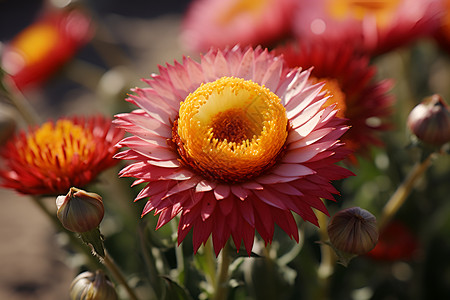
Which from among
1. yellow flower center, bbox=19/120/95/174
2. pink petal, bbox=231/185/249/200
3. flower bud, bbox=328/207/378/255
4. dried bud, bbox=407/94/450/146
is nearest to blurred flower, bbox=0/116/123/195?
yellow flower center, bbox=19/120/95/174

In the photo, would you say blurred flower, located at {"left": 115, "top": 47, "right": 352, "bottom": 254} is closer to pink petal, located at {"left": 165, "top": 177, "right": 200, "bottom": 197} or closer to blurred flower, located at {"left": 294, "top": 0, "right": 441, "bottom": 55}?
pink petal, located at {"left": 165, "top": 177, "right": 200, "bottom": 197}

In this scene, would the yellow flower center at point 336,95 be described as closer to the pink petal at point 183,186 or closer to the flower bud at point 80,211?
the pink petal at point 183,186

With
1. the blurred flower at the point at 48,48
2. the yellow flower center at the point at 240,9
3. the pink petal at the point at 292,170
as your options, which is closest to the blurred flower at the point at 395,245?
the pink petal at the point at 292,170

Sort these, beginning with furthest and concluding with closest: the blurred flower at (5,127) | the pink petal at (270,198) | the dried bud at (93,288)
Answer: the blurred flower at (5,127) < the dried bud at (93,288) < the pink petal at (270,198)

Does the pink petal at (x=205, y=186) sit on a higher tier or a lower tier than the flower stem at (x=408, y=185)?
higher

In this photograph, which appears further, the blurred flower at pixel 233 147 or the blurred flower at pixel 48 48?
the blurred flower at pixel 48 48

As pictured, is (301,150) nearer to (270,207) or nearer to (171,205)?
(270,207)
